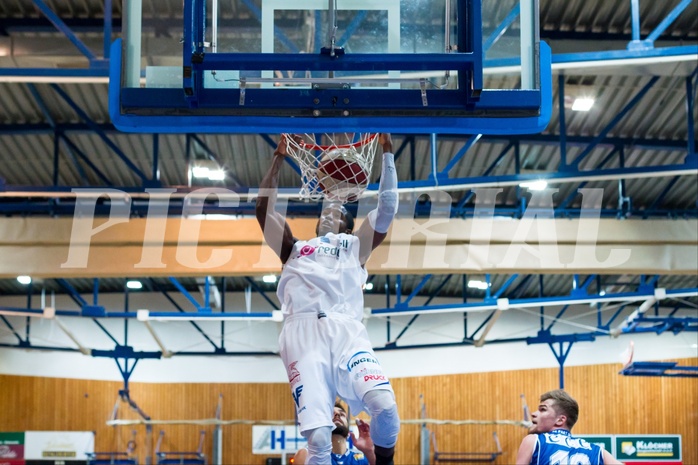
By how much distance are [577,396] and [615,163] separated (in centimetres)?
1042

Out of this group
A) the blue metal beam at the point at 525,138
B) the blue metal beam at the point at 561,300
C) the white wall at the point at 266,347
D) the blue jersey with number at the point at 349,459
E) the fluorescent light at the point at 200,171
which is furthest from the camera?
the white wall at the point at 266,347

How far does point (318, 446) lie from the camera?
6094 mm

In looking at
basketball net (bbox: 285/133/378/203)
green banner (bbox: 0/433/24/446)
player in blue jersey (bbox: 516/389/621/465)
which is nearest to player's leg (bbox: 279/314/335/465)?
basketball net (bbox: 285/133/378/203)

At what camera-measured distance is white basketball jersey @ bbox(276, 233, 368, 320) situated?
6.68 metres

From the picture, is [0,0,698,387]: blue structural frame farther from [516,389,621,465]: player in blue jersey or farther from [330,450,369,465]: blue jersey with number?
[330,450,369,465]: blue jersey with number

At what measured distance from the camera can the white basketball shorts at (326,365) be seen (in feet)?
20.2

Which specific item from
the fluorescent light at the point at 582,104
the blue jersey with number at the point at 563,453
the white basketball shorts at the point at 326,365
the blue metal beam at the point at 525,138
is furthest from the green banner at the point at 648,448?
the white basketball shorts at the point at 326,365

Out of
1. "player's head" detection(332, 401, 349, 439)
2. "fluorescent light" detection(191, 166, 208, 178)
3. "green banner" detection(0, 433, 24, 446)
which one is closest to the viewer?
"player's head" detection(332, 401, 349, 439)

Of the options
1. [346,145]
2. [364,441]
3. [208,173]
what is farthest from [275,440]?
[346,145]

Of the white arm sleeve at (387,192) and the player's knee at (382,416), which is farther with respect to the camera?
the white arm sleeve at (387,192)

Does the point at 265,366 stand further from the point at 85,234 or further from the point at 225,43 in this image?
the point at 225,43

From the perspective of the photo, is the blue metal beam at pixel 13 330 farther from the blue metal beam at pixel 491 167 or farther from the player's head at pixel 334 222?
the player's head at pixel 334 222

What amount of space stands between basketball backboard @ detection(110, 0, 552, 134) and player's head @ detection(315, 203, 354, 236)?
1.11m

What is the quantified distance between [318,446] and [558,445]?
192 cm
